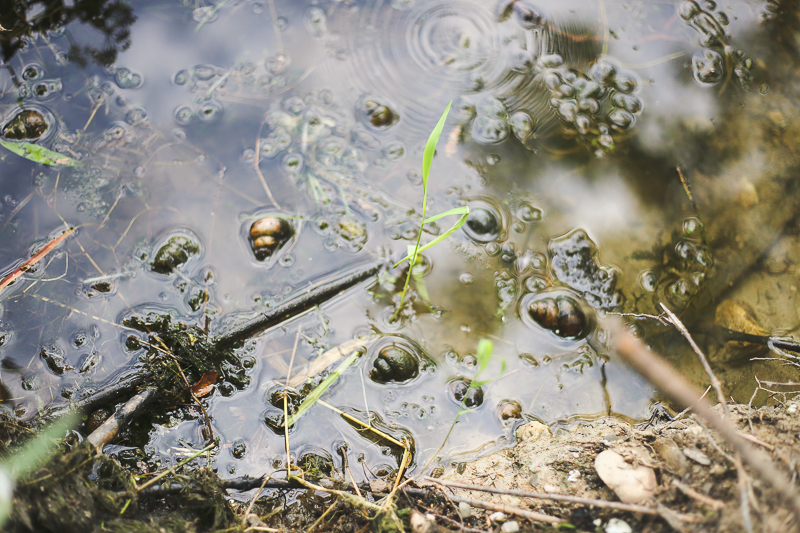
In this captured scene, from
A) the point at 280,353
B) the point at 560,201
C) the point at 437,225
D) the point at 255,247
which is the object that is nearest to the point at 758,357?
the point at 560,201

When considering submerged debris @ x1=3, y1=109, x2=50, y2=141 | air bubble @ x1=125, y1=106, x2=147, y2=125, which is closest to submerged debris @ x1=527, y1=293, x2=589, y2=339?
air bubble @ x1=125, y1=106, x2=147, y2=125

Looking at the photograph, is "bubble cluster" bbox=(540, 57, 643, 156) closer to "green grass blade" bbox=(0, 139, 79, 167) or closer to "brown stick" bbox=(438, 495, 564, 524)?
"brown stick" bbox=(438, 495, 564, 524)

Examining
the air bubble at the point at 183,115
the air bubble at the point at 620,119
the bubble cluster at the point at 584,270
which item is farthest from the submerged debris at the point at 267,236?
the air bubble at the point at 620,119

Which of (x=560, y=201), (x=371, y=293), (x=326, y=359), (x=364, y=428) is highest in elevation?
(x=560, y=201)

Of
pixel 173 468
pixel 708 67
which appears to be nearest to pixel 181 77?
pixel 173 468

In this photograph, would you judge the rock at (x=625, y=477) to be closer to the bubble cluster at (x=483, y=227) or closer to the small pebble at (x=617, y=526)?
the small pebble at (x=617, y=526)

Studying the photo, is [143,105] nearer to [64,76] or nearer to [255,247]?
[64,76]

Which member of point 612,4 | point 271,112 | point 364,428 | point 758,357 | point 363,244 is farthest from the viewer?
point 612,4
